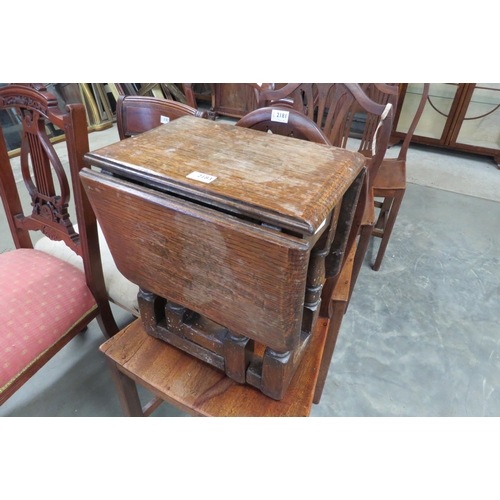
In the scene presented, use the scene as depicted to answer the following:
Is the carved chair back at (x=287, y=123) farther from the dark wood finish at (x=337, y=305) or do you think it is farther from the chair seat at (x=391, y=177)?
the chair seat at (x=391, y=177)

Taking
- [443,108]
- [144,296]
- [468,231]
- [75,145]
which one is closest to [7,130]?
[75,145]

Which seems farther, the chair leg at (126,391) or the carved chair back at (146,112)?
the carved chair back at (146,112)

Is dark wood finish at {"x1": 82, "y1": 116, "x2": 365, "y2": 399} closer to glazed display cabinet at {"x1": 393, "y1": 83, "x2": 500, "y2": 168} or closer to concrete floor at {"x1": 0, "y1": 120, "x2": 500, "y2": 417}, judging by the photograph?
concrete floor at {"x1": 0, "y1": 120, "x2": 500, "y2": 417}

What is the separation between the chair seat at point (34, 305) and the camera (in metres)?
0.90

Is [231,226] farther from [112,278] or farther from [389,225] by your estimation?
[389,225]

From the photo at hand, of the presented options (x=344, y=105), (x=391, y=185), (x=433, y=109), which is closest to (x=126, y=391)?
(x=344, y=105)

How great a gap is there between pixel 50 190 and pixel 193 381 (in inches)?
28.7

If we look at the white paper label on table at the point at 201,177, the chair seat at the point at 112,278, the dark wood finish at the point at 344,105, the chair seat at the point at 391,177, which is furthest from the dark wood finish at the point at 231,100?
the white paper label on table at the point at 201,177

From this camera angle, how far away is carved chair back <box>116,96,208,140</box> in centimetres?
115

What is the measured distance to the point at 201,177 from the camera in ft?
1.78

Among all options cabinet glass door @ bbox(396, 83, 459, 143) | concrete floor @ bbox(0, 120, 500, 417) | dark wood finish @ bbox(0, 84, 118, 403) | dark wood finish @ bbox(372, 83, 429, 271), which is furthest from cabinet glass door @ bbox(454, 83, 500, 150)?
dark wood finish @ bbox(0, 84, 118, 403)

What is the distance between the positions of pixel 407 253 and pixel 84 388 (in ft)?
6.07

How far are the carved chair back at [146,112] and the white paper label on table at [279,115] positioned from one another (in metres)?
0.36

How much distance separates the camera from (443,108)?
3291 mm
